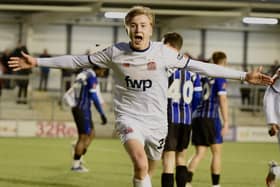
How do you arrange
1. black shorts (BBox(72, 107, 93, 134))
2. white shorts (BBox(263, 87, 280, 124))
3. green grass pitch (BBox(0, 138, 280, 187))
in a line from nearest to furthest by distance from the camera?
white shorts (BBox(263, 87, 280, 124)) < green grass pitch (BBox(0, 138, 280, 187)) < black shorts (BBox(72, 107, 93, 134))

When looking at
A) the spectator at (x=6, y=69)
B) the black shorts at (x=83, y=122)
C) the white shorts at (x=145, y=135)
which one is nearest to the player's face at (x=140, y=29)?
the white shorts at (x=145, y=135)

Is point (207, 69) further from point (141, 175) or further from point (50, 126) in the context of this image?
point (50, 126)

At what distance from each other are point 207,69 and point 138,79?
709 mm

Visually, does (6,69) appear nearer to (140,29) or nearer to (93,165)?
(93,165)

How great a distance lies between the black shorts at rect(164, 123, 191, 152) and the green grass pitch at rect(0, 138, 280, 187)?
85.7 inches

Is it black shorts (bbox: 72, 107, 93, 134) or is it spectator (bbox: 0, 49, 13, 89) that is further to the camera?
spectator (bbox: 0, 49, 13, 89)

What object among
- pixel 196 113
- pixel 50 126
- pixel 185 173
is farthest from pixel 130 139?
pixel 50 126

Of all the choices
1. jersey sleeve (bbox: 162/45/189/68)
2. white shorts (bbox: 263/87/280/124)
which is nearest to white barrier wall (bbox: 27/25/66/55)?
white shorts (bbox: 263/87/280/124)

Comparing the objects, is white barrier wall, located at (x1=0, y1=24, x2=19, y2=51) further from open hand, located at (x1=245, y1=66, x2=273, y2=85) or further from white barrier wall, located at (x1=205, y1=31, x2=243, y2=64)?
open hand, located at (x1=245, y1=66, x2=273, y2=85)

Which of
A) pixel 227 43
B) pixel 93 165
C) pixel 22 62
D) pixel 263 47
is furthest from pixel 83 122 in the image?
pixel 263 47

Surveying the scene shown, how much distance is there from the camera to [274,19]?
30.6 metres

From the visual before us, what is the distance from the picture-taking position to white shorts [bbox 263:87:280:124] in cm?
937

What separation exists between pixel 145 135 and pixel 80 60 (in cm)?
103

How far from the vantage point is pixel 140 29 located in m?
8.10
